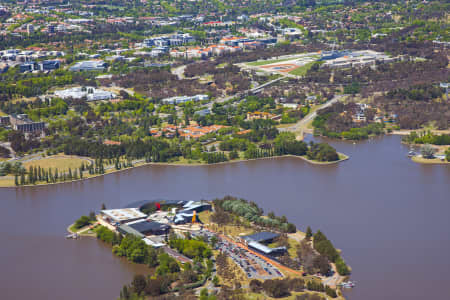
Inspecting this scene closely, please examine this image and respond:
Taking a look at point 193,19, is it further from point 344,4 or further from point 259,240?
point 259,240

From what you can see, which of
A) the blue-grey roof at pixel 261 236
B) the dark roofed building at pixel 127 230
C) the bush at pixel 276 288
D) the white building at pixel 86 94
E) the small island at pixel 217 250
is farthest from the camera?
the white building at pixel 86 94

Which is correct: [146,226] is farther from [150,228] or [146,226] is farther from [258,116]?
[258,116]

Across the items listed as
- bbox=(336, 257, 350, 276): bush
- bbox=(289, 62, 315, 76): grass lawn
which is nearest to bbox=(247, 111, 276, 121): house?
bbox=(289, 62, 315, 76): grass lawn

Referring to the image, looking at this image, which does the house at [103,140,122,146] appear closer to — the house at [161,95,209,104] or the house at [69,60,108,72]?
the house at [161,95,209,104]

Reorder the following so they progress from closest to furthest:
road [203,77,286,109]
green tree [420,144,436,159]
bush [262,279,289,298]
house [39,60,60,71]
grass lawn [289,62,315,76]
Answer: bush [262,279,289,298]
green tree [420,144,436,159]
road [203,77,286,109]
grass lawn [289,62,315,76]
house [39,60,60,71]

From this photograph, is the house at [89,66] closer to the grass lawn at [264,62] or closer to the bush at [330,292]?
the grass lawn at [264,62]

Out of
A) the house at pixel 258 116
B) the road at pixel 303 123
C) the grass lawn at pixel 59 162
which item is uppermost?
the house at pixel 258 116

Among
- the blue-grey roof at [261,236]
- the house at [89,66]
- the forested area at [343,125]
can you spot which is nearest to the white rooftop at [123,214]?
the blue-grey roof at [261,236]
